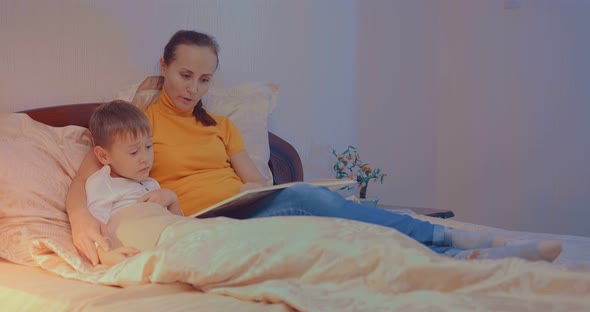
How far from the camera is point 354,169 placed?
3.20m

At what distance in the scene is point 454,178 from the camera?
382cm

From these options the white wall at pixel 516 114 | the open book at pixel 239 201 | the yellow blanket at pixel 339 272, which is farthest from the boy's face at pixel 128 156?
the white wall at pixel 516 114

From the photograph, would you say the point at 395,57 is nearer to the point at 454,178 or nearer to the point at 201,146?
the point at 454,178

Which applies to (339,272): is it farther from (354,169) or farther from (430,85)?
(430,85)

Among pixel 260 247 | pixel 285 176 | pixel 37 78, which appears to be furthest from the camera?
pixel 285 176

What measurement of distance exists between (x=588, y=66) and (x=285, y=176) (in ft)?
5.75

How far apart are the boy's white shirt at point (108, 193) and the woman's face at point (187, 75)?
0.39 metres

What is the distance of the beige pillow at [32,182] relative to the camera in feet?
5.24

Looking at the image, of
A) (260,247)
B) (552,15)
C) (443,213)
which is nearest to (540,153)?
(552,15)

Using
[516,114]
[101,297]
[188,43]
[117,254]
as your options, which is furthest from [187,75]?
[516,114]

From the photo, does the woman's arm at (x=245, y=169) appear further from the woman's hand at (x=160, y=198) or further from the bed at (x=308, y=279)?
the bed at (x=308, y=279)

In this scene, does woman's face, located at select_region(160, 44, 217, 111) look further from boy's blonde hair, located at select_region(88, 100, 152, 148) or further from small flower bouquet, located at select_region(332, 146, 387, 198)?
small flower bouquet, located at select_region(332, 146, 387, 198)

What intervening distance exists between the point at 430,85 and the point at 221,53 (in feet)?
5.14

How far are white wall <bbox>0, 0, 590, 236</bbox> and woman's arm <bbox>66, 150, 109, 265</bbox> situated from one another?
1.82 ft
